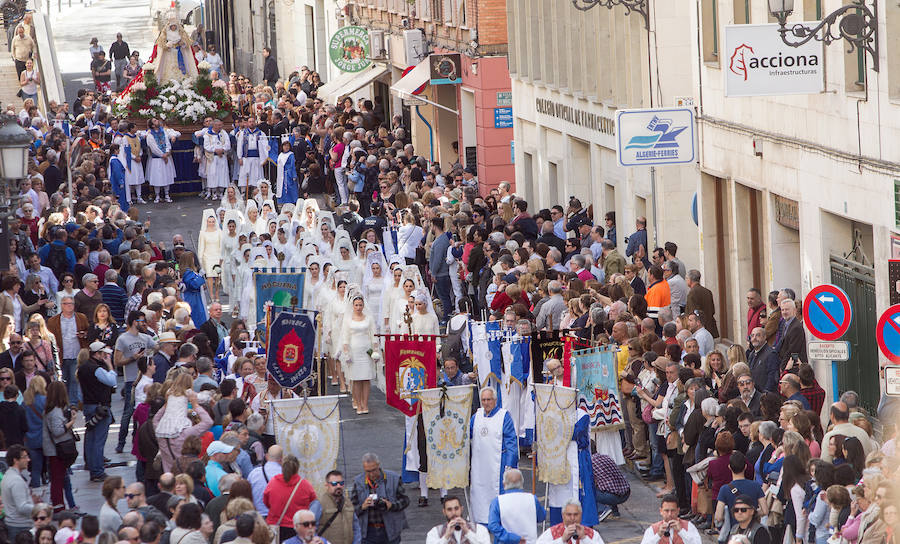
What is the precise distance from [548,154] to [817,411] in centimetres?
1858

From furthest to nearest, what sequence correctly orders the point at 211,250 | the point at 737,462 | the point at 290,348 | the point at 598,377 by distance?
the point at 211,250 → the point at 290,348 → the point at 598,377 → the point at 737,462

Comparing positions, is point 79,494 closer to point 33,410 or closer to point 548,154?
point 33,410

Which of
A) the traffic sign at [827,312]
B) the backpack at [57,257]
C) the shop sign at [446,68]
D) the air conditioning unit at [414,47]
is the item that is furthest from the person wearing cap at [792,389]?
the air conditioning unit at [414,47]

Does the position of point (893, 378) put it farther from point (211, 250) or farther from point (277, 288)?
point (211, 250)

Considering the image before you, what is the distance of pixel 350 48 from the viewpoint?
48.3 m

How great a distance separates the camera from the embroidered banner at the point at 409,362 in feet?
64.8

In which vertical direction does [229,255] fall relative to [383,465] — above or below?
above

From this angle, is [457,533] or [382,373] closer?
[457,533]

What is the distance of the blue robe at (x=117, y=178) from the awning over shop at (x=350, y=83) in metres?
10.2

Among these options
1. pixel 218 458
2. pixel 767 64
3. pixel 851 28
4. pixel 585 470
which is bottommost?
pixel 585 470

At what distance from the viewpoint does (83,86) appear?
62062 mm

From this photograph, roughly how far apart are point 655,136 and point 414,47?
68.6ft

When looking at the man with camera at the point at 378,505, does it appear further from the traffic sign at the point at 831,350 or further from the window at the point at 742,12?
the window at the point at 742,12

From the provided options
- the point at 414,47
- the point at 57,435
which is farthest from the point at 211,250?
the point at 414,47
